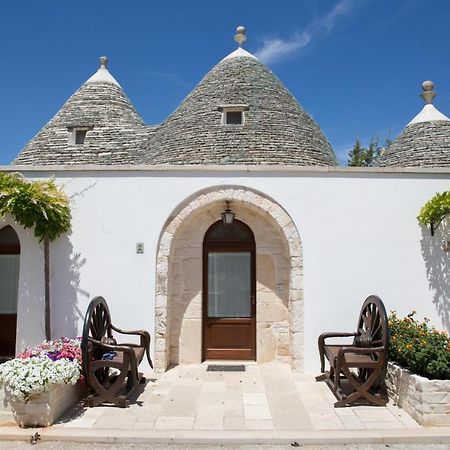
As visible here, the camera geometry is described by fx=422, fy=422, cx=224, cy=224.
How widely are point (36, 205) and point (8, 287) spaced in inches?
70.8

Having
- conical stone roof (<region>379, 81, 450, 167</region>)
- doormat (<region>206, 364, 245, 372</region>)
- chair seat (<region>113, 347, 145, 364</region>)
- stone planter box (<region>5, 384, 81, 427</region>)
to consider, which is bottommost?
doormat (<region>206, 364, 245, 372</region>)

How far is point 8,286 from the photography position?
6.99m

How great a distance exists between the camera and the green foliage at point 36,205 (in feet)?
19.9

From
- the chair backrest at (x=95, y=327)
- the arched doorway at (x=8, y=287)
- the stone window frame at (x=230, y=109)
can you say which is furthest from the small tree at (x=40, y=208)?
the stone window frame at (x=230, y=109)

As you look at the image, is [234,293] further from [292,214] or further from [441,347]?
[441,347]

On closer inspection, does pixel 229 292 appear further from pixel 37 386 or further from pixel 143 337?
pixel 37 386

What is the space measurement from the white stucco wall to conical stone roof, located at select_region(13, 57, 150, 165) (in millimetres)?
4326

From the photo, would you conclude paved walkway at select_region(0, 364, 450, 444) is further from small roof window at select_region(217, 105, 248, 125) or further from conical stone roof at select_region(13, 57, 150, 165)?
conical stone roof at select_region(13, 57, 150, 165)

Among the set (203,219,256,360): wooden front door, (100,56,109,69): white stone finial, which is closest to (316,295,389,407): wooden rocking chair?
(203,219,256,360): wooden front door

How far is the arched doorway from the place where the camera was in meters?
6.94

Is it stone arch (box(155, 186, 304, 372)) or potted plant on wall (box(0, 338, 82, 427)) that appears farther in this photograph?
stone arch (box(155, 186, 304, 372))

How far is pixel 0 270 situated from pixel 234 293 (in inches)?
154

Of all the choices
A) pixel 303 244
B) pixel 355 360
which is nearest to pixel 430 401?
pixel 355 360

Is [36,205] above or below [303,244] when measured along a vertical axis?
above
